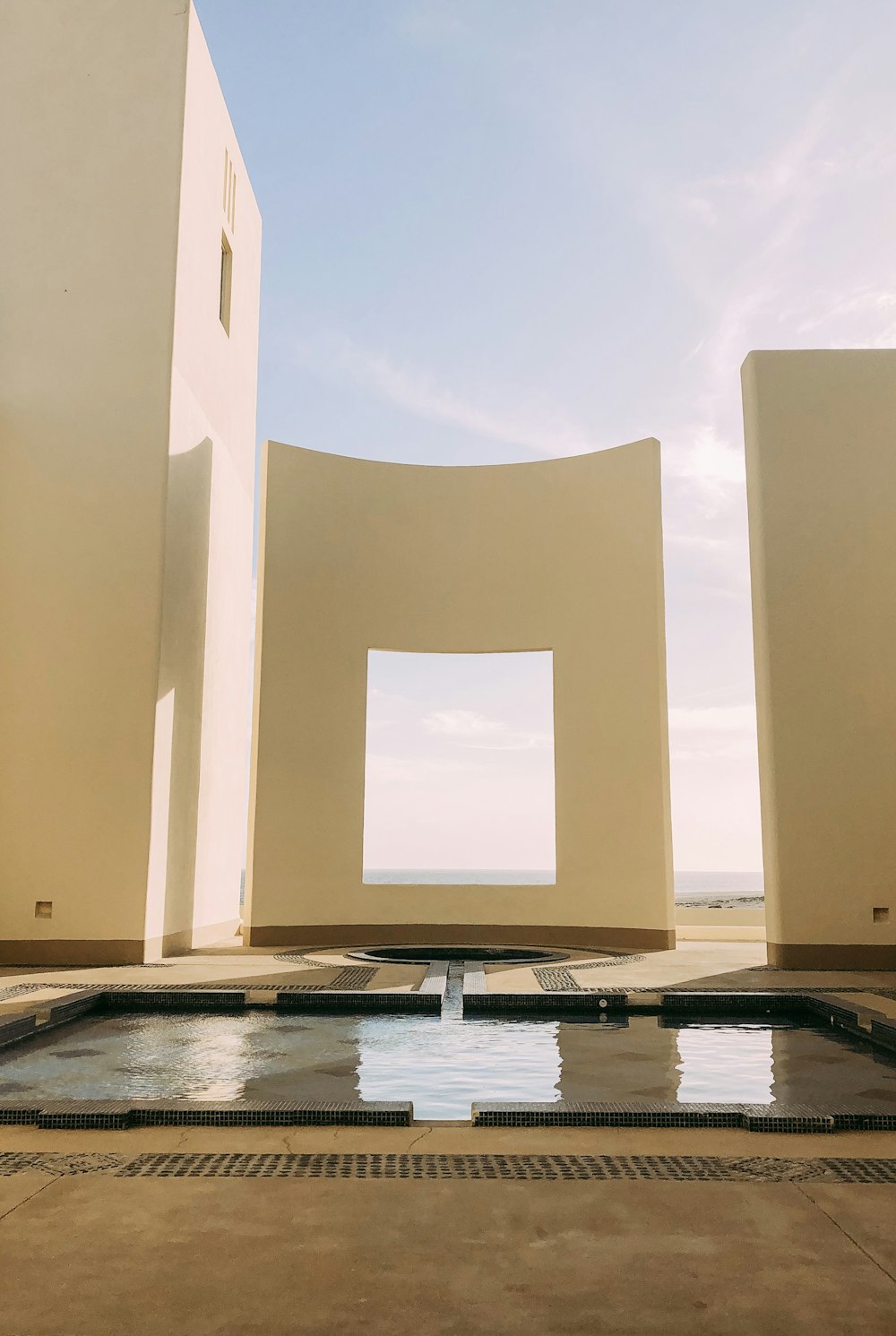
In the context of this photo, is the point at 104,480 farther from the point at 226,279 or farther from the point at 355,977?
the point at 355,977

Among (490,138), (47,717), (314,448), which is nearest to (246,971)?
(47,717)

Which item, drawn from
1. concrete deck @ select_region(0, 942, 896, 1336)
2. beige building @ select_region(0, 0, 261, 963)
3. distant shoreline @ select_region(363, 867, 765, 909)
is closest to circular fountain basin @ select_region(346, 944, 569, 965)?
beige building @ select_region(0, 0, 261, 963)

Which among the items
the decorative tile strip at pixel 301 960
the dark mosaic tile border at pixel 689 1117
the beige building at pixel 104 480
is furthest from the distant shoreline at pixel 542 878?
the dark mosaic tile border at pixel 689 1117

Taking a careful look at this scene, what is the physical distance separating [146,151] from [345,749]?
248 inches

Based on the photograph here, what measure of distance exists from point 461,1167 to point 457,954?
7.30 meters

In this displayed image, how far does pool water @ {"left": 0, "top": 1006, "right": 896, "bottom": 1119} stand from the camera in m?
4.69

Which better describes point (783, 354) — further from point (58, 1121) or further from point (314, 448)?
point (58, 1121)

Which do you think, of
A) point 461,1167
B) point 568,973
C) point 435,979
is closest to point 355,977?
point 435,979

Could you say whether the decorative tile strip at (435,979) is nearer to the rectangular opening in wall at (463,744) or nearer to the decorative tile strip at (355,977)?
the decorative tile strip at (355,977)

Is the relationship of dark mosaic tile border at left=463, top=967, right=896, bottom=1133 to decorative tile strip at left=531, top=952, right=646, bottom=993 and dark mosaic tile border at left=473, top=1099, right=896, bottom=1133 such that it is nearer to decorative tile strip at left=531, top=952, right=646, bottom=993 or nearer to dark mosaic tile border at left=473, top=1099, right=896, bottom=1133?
dark mosaic tile border at left=473, top=1099, right=896, bottom=1133

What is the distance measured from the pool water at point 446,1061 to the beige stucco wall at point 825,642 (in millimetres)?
2915

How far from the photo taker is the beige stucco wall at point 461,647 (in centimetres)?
1109

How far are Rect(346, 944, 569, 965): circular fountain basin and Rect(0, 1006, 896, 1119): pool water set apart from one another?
9.12 feet

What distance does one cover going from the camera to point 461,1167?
10.7 feet
